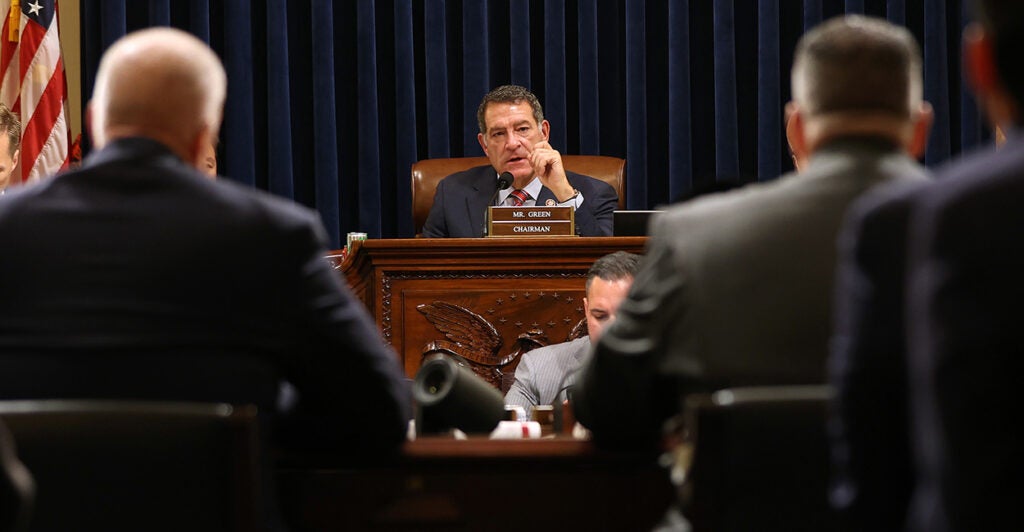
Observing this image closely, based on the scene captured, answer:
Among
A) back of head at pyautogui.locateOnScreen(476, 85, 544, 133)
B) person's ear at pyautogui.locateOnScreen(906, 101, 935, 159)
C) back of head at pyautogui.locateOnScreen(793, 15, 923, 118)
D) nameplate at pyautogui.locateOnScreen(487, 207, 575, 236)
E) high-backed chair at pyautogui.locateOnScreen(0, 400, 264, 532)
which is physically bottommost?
high-backed chair at pyautogui.locateOnScreen(0, 400, 264, 532)

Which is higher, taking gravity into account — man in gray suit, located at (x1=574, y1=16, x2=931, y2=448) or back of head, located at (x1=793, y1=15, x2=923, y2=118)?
back of head, located at (x1=793, y1=15, x2=923, y2=118)

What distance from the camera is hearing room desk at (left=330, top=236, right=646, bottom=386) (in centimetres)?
471

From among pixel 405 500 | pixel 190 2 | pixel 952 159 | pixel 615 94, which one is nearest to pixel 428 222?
pixel 615 94

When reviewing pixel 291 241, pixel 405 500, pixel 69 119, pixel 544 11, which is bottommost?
pixel 405 500

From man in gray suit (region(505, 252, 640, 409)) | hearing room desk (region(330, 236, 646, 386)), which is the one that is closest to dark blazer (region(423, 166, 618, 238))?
hearing room desk (region(330, 236, 646, 386))

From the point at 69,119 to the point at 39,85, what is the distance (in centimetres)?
55

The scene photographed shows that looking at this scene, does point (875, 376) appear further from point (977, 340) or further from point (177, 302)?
point (177, 302)

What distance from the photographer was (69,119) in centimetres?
705

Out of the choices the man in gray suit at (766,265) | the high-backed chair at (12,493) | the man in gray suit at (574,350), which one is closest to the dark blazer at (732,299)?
the man in gray suit at (766,265)

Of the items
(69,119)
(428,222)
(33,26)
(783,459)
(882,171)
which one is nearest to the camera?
(783,459)

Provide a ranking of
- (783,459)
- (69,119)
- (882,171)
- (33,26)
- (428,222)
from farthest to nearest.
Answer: (69,119), (33,26), (428,222), (882,171), (783,459)

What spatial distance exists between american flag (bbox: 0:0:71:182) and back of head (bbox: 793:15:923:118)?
5254mm

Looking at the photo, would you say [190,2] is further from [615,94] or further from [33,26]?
[615,94]

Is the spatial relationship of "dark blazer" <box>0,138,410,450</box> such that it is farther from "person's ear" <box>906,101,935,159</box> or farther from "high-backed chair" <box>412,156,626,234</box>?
"high-backed chair" <box>412,156,626,234</box>
